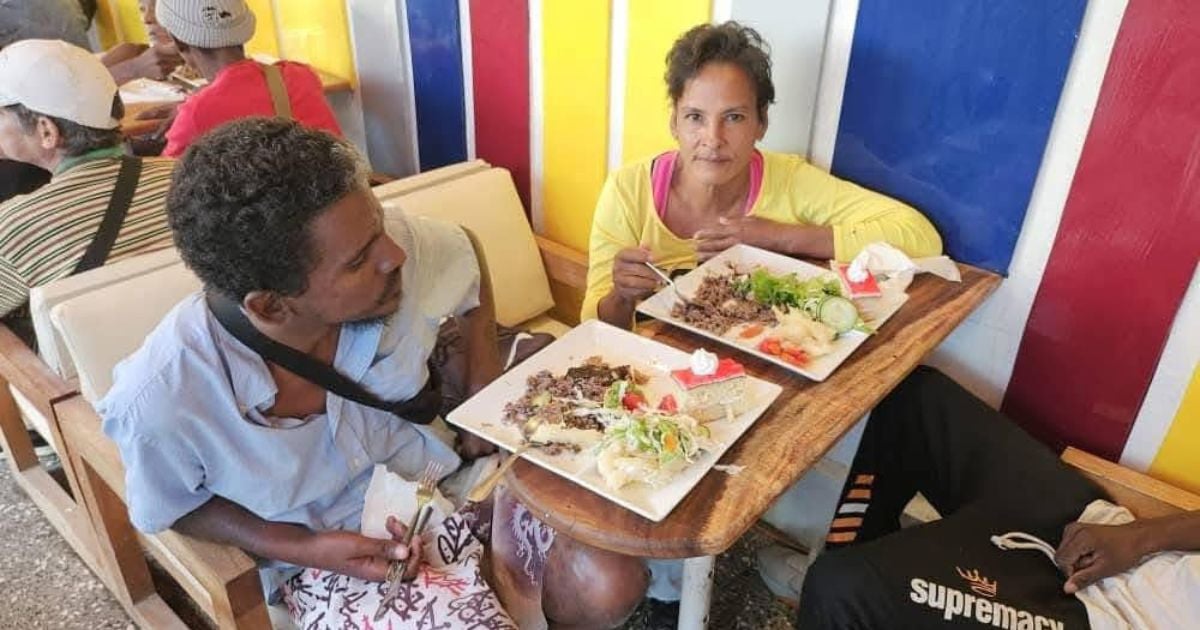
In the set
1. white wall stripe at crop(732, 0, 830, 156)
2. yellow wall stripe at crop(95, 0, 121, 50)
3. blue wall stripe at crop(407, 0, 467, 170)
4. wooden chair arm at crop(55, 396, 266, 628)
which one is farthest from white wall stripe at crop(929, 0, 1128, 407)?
yellow wall stripe at crop(95, 0, 121, 50)

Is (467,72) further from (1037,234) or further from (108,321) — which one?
(1037,234)

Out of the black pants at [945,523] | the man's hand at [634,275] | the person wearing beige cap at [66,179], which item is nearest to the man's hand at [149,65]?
the person wearing beige cap at [66,179]

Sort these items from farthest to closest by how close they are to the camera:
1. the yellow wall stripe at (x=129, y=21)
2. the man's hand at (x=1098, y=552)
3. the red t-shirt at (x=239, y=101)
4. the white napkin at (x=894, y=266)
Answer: the yellow wall stripe at (x=129, y=21) < the red t-shirt at (x=239, y=101) < the white napkin at (x=894, y=266) < the man's hand at (x=1098, y=552)

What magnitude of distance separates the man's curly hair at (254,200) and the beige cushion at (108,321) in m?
0.46

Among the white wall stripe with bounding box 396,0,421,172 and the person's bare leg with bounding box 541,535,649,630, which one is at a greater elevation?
the white wall stripe with bounding box 396,0,421,172

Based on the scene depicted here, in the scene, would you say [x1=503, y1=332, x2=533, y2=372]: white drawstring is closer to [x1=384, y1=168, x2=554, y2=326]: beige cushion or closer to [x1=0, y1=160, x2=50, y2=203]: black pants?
[x1=384, y1=168, x2=554, y2=326]: beige cushion

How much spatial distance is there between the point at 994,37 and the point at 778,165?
46 cm

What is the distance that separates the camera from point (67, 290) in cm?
154

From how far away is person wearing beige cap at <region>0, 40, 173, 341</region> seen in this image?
1.72 metres

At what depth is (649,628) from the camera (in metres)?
1.89

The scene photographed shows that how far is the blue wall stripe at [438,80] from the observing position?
7.86 ft

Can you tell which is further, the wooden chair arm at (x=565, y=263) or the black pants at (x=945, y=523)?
the wooden chair arm at (x=565, y=263)

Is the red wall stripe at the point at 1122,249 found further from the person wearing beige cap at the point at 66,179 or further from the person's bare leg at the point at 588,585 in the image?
the person wearing beige cap at the point at 66,179

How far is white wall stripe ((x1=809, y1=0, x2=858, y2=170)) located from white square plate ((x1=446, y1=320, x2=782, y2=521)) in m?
0.72
